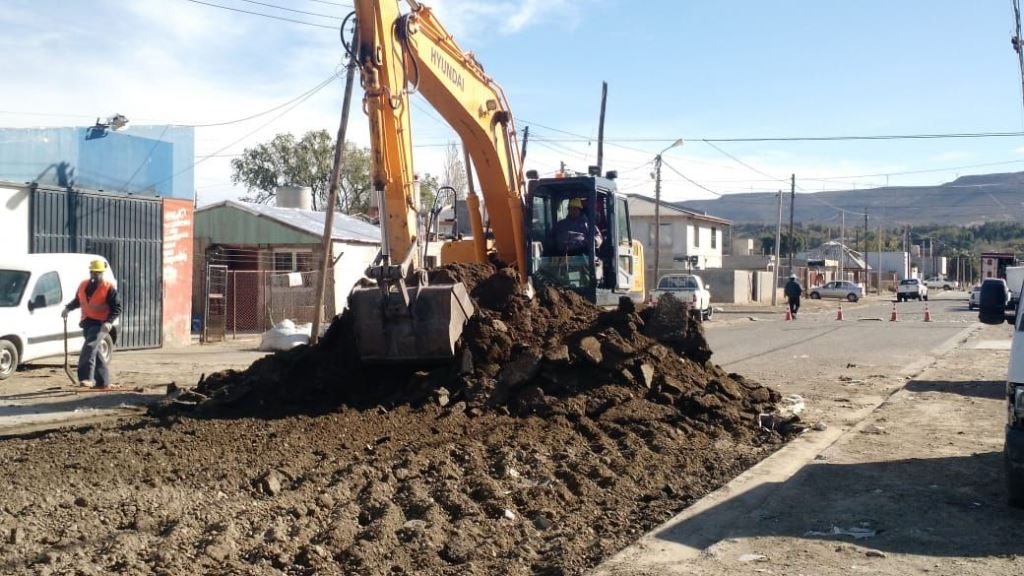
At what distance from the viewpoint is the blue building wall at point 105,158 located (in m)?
19.3

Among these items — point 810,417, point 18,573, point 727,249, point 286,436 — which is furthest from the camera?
point 727,249

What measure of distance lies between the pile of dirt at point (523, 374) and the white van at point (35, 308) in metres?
5.16

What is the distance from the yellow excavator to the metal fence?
13.6m

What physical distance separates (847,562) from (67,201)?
719 inches

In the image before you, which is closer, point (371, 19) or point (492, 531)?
point (492, 531)

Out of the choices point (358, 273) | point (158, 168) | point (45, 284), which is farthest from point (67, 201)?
point (358, 273)

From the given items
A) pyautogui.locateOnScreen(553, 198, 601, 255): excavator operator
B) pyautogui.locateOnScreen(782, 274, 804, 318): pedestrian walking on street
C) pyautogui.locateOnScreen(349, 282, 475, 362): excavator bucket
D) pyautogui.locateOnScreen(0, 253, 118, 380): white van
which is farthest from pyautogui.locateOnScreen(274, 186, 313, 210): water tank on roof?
pyautogui.locateOnScreen(349, 282, 475, 362): excavator bucket

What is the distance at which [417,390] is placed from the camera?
33.8 ft

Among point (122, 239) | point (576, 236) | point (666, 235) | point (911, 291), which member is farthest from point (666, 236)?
point (576, 236)

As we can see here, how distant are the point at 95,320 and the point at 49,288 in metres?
3.21

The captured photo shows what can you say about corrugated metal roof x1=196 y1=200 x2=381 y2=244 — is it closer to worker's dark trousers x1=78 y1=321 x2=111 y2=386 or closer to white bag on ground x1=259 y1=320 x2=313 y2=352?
white bag on ground x1=259 y1=320 x2=313 y2=352

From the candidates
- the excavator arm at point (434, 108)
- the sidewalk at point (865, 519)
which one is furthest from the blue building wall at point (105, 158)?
the sidewalk at point (865, 519)

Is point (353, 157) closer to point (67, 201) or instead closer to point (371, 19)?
point (67, 201)

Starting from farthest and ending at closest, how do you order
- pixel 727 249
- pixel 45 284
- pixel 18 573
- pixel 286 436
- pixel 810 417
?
1. pixel 727 249
2. pixel 45 284
3. pixel 810 417
4. pixel 286 436
5. pixel 18 573
